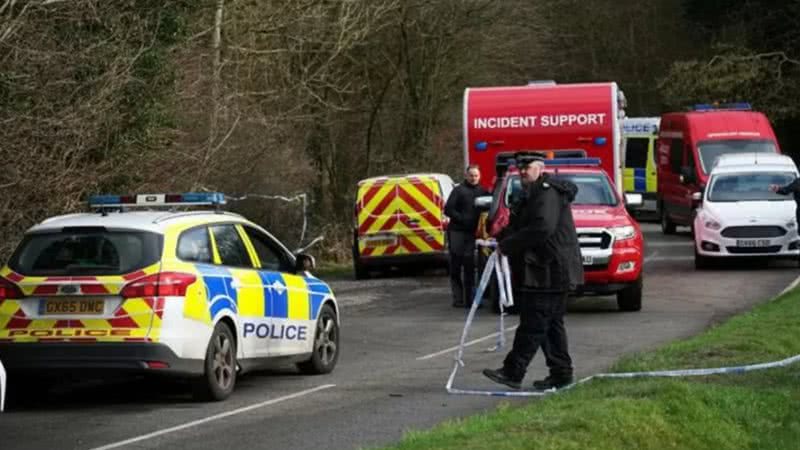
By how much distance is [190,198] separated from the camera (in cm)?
1418

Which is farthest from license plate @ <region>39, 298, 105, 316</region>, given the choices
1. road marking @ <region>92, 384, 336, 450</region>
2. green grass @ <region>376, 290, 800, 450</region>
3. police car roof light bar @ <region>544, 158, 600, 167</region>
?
police car roof light bar @ <region>544, 158, 600, 167</region>

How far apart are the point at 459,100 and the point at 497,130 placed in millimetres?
17901

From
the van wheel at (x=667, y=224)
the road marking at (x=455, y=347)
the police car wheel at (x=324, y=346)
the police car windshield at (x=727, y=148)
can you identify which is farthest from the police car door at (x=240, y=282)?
the van wheel at (x=667, y=224)

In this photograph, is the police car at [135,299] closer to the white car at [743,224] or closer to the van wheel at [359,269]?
the white car at [743,224]

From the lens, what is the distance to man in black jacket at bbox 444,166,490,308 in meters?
23.0

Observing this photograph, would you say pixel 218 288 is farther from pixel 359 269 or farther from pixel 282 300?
pixel 359 269

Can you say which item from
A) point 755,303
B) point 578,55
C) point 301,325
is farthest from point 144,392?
point 578,55

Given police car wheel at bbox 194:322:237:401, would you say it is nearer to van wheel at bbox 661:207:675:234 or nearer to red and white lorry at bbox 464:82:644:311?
red and white lorry at bbox 464:82:644:311

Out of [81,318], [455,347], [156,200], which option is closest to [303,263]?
[156,200]

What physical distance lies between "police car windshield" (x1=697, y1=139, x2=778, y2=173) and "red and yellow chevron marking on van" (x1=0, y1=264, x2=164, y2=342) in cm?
2683

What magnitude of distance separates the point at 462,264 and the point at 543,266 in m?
9.95

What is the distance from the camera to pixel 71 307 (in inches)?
510

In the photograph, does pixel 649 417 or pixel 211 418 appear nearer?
pixel 649 417

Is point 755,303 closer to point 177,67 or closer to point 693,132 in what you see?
point 177,67
